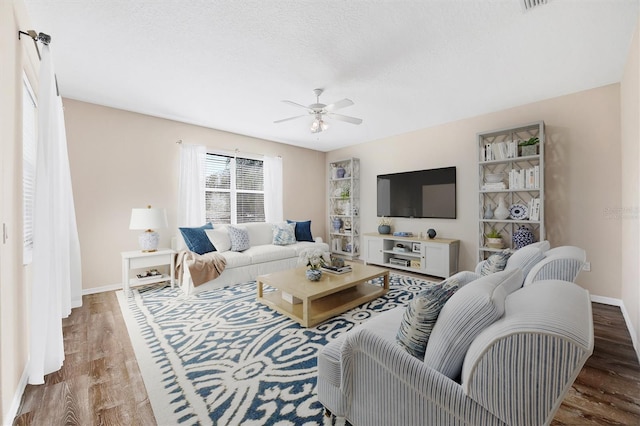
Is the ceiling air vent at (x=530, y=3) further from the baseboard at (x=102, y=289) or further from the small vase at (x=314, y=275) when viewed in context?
the baseboard at (x=102, y=289)

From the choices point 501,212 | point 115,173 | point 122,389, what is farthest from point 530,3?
point 115,173

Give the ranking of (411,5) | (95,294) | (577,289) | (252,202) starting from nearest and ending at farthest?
(577,289), (411,5), (95,294), (252,202)

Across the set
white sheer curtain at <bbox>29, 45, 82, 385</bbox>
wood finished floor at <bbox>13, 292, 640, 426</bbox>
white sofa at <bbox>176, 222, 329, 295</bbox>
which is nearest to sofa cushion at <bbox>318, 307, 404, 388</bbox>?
wood finished floor at <bbox>13, 292, 640, 426</bbox>

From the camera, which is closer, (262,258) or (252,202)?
(262,258)

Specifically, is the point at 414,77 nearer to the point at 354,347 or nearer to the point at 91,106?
the point at 354,347

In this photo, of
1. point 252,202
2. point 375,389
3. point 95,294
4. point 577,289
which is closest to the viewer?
point 577,289

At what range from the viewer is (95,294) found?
3.53 meters

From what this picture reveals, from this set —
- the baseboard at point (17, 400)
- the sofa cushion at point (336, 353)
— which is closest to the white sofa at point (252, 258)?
the baseboard at point (17, 400)

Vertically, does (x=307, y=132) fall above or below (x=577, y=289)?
above

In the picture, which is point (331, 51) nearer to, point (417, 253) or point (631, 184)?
point (631, 184)

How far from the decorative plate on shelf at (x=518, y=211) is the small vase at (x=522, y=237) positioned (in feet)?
0.53

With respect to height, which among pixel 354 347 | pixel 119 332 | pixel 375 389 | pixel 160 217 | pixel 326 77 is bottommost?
pixel 119 332

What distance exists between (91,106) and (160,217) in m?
1.70

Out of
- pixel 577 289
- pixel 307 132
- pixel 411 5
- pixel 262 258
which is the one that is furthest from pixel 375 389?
pixel 307 132
